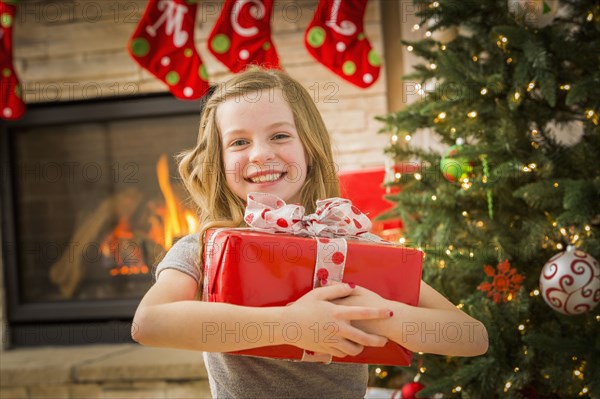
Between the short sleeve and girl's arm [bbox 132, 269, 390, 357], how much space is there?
0.11 m

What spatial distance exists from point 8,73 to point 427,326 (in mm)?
2117

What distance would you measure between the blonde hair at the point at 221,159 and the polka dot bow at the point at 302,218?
0.36 ft

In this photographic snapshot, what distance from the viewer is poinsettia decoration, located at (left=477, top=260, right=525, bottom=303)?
176 cm

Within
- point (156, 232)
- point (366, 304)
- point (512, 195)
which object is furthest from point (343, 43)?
point (366, 304)

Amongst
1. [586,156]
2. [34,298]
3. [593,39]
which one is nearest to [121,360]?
[34,298]

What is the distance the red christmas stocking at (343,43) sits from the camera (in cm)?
228

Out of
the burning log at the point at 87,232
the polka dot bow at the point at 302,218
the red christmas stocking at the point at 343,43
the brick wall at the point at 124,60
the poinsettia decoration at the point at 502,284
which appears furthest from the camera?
the burning log at the point at 87,232

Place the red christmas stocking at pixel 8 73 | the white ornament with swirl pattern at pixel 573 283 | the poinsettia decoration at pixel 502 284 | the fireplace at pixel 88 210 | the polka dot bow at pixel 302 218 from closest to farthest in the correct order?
the polka dot bow at pixel 302 218
the white ornament with swirl pattern at pixel 573 283
the poinsettia decoration at pixel 502 284
the red christmas stocking at pixel 8 73
the fireplace at pixel 88 210

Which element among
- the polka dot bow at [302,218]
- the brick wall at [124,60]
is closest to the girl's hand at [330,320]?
the polka dot bow at [302,218]

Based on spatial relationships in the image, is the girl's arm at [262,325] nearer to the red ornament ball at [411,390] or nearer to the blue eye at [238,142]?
the blue eye at [238,142]

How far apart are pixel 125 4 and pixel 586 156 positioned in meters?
1.93

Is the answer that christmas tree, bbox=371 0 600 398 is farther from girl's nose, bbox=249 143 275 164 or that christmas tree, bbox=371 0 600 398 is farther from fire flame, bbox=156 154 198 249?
fire flame, bbox=156 154 198 249

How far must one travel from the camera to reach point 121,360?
8.24 ft

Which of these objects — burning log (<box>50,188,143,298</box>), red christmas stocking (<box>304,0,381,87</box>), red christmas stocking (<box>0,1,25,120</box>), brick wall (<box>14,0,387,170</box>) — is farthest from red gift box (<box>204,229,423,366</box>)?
burning log (<box>50,188,143,298</box>)
